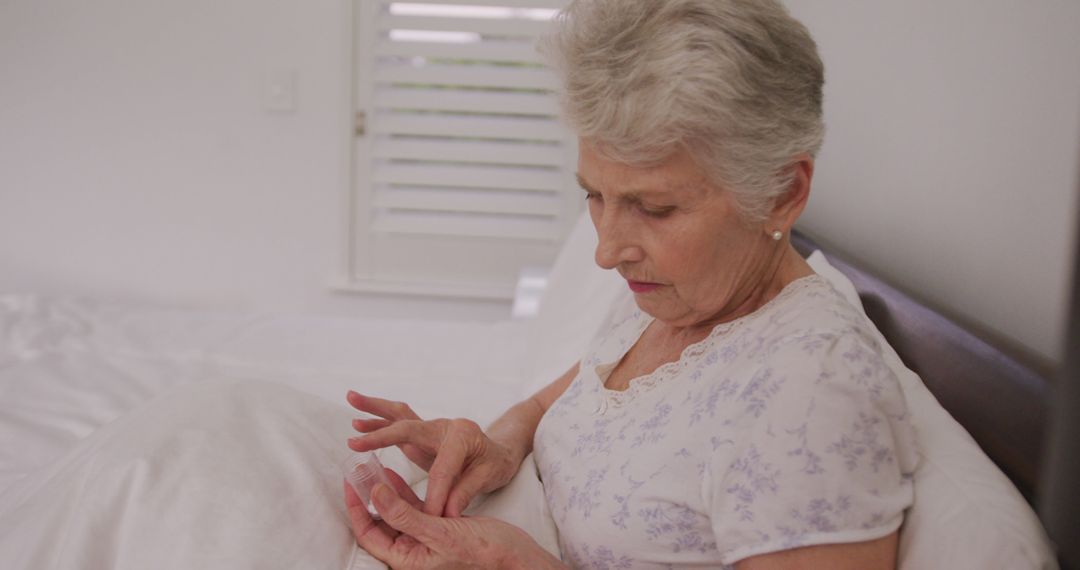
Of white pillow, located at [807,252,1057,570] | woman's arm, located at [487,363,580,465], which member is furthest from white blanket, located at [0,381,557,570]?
white pillow, located at [807,252,1057,570]

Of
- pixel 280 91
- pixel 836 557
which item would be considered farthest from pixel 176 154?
pixel 836 557

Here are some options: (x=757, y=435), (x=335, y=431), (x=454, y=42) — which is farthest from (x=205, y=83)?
(x=757, y=435)

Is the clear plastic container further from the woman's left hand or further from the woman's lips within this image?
the woman's lips

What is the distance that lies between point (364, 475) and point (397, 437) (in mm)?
89

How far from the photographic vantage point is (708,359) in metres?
1.00

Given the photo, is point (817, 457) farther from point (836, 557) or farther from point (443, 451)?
point (443, 451)

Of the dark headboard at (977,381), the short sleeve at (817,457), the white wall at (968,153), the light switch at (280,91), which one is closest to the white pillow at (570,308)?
the white wall at (968,153)

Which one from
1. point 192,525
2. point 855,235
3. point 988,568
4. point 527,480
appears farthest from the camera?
point 855,235

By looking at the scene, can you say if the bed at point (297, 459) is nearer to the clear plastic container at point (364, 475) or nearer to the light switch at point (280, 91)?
the clear plastic container at point (364, 475)

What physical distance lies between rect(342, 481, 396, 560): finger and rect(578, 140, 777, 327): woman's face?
0.37 m

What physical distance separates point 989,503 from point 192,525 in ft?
2.36

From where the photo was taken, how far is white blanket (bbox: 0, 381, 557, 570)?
897mm

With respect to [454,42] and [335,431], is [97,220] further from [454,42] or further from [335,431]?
[335,431]

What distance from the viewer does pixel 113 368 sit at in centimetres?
186
